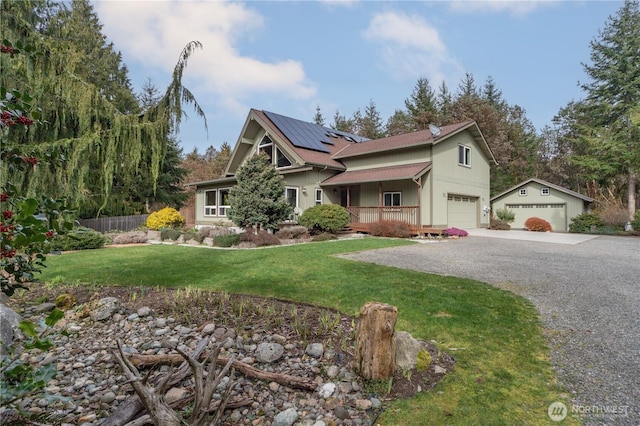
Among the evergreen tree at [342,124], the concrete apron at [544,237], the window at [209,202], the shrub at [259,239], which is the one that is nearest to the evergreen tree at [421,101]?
the evergreen tree at [342,124]

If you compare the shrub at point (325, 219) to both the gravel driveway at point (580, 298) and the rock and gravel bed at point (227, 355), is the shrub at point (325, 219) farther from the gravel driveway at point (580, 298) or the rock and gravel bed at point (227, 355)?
the rock and gravel bed at point (227, 355)

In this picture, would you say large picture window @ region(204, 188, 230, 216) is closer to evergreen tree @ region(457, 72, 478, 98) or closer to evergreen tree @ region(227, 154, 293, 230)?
evergreen tree @ region(227, 154, 293, 230)

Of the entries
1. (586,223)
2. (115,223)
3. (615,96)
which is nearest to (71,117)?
(115,223)

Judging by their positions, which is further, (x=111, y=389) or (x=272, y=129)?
(x=272, y=129)

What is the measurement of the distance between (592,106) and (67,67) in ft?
122

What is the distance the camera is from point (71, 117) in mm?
6598

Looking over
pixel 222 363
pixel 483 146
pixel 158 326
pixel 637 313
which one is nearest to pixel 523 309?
pixel 637 313

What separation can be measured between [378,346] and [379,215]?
47.1 ft

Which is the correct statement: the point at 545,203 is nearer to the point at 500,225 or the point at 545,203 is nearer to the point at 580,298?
the point at 500,225

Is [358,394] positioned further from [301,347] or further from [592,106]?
[592,106]

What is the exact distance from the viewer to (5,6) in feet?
16.9

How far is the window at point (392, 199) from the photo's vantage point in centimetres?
1801

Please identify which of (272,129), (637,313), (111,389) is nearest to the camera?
(111,389)

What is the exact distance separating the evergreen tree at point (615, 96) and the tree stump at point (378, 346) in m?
28.0
